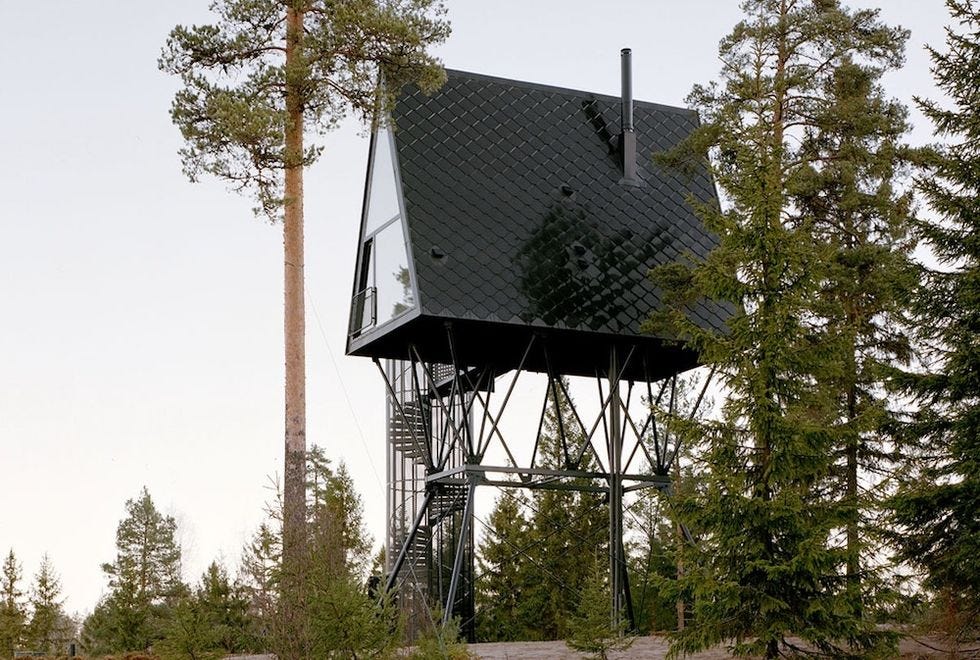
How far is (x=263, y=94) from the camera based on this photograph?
1936 centimetres

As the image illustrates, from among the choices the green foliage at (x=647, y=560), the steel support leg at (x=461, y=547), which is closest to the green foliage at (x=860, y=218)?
the steel support leg at (x=461, y=547)

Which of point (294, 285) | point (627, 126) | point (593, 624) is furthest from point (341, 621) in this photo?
point (627, 126)

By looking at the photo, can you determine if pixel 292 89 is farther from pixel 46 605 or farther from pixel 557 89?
pixel 46 605

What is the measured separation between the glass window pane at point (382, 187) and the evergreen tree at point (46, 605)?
12035 mm

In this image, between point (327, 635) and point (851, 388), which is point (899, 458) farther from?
point (327, 635)

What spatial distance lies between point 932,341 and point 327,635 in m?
8.92

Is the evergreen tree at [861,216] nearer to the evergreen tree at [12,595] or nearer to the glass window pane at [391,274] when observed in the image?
the glass window pane at [391,274]

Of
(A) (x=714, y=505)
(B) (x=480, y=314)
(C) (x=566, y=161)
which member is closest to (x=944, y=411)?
(A) (x=714, y=505)

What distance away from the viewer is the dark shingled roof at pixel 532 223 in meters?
21.1

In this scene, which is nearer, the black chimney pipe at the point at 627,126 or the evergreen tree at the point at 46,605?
the black chimney pipe at the point at 627,126

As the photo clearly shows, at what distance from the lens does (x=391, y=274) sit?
71.1ft

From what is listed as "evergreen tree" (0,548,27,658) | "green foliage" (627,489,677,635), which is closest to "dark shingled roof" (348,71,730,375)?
"evergreen tree" (0,548,27,658)

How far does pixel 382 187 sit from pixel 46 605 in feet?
43.9

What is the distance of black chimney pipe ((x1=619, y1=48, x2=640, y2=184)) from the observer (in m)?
23.9
